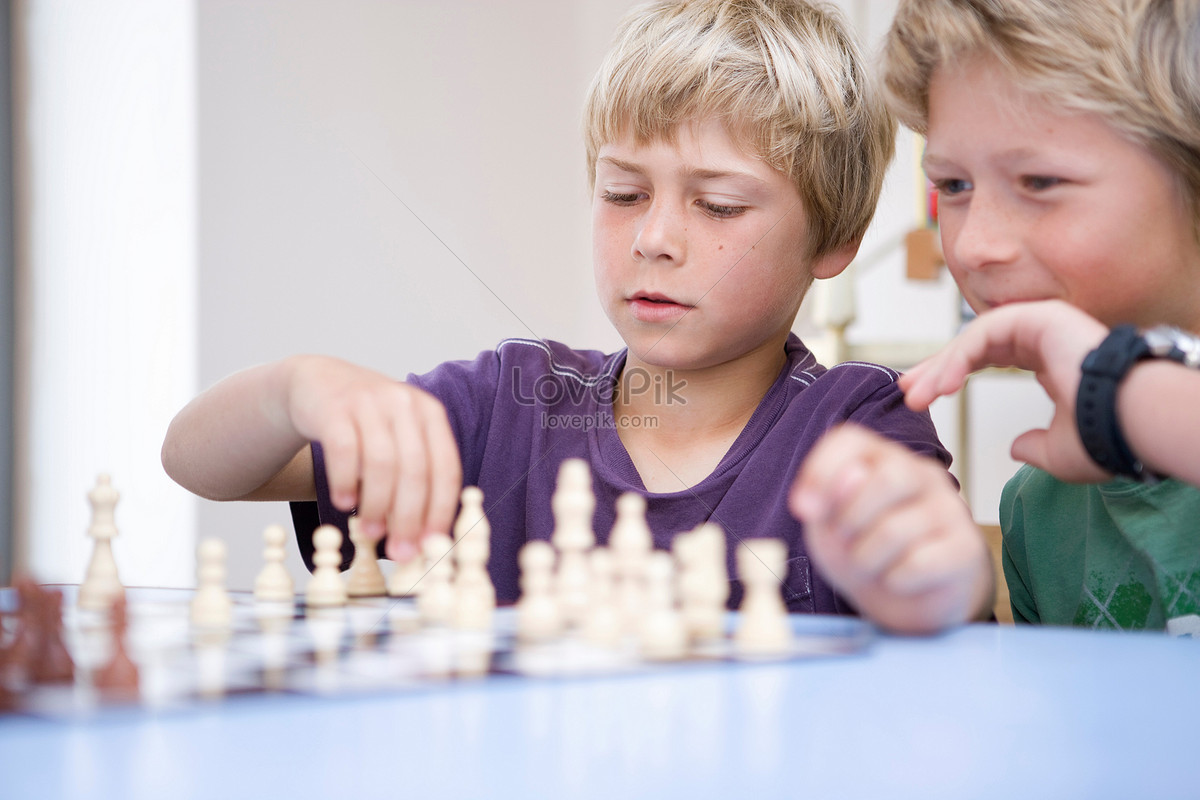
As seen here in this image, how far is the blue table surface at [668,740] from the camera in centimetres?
32

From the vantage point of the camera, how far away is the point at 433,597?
1.97 ft

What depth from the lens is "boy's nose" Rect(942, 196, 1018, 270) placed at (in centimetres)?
81

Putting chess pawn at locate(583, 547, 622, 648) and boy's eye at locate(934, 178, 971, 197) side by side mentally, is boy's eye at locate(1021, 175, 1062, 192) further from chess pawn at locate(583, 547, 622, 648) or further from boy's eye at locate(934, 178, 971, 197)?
chess pawn at locate(583, 547, 622, 648)

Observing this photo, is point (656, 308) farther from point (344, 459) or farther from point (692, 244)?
point (344, 459)

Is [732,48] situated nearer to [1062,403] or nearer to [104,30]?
[1062,403]

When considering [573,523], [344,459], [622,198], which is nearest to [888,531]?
[573,523]

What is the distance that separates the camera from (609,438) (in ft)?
3.19

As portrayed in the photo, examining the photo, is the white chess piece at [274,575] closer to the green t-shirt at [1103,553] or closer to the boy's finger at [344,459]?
the boy's finger at [344,459]

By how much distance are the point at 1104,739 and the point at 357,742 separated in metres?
0.29

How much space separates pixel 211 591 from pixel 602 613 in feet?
0.85

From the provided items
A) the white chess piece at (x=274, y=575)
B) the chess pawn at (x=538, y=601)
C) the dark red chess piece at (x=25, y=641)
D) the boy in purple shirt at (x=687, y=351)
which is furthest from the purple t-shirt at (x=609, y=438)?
the dark red chess piece at (x=25, y=641)

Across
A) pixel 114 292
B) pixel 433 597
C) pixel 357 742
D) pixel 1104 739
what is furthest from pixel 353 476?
pixel 114 292

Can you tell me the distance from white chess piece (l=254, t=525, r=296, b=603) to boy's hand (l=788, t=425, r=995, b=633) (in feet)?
1.26

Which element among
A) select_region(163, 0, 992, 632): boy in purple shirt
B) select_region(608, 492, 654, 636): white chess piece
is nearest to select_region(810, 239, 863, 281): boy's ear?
select_region(163, 0, 992, 632): boy in purple shirt
